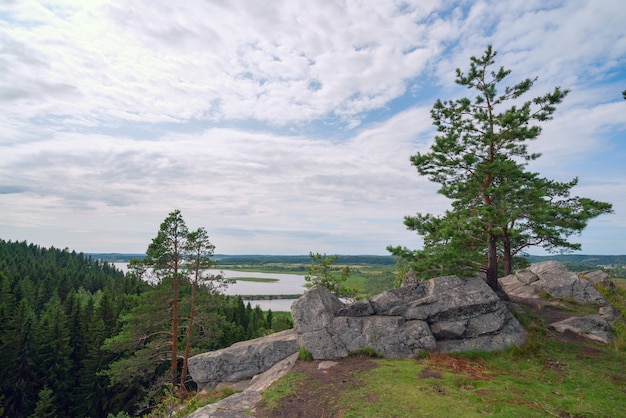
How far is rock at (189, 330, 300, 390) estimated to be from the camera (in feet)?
46.4

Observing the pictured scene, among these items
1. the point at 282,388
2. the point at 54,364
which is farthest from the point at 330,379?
the point at 54,364

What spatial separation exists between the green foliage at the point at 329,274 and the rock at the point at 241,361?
23.9ft

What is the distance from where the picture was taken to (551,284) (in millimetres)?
19969

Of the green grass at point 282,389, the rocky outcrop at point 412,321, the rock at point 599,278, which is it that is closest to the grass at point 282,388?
the green grass at point 282,389

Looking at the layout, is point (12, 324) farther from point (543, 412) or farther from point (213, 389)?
point (543, 412)

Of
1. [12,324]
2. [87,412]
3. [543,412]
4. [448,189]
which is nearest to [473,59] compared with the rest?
[448,189]

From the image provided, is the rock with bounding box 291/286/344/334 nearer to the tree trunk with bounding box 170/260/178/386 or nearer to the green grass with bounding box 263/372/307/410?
the green grass with bounding box 263/372/307/410

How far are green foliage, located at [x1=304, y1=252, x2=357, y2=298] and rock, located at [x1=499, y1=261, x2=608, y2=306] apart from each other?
9.96 m

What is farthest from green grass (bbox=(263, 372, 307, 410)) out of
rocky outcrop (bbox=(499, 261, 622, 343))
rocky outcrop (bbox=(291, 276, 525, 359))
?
rocky outcrop (bbox=(499, 261, 622, 343))

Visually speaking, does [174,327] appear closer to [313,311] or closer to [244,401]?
[313,311]

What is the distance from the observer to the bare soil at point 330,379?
918cm

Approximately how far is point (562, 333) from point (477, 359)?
5.28 meters

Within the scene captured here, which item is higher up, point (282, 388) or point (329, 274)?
point (329, 274)

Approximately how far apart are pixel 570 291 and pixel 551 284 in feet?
3.65
